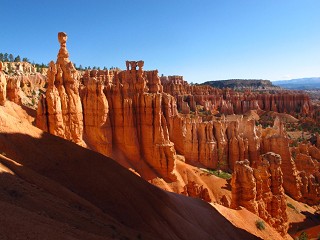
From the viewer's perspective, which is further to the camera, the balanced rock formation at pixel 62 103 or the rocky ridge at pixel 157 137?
the rocky ridge at pixel 157 137

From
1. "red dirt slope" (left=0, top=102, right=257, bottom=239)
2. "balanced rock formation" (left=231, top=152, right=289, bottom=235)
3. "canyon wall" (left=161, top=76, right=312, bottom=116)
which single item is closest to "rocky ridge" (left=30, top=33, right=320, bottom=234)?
"balanced rock formation" (left=231, top=152, right=289, bottom=235)

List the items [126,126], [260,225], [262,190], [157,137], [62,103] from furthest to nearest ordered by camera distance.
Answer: [157,137] → [126,126] → [62,103] → [262,190] → [260,225]

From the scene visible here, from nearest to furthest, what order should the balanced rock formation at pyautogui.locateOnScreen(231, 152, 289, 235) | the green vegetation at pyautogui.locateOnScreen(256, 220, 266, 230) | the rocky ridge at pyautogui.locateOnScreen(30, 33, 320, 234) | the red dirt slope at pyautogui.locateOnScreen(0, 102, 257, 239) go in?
the red dirt slope at pyautogui.locateOnScreen(0, 102, 257, 239) → the green vegetation at pyautogui.locateOnScreen(256, 220, 266, 230) → the balanced rock formation at pyautogui.locateOnScreen(231, 152, 289, 235) → the rocky ridge at pyautogui.locateOnScreen(30, 33, 320, 234)

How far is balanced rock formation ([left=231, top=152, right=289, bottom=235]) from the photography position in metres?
27.0

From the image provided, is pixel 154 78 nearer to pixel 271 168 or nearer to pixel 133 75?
pixel 133 75

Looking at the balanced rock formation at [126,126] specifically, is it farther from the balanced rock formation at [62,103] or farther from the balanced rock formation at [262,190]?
the balanced rock formation at [262,190]

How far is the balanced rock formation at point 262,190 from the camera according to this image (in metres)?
27.0

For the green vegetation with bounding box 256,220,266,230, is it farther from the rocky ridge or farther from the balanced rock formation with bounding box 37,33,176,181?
the balanced rock formation with bounding box 37,33,176,181

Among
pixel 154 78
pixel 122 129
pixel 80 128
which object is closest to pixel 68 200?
pixel 80 128

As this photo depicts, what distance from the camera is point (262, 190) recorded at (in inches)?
1153

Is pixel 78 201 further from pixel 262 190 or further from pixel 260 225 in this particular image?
pixel 262 190

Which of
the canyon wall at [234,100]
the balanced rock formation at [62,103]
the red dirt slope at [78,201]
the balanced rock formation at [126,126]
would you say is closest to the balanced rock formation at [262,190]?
the red dirt slope at [78,201]

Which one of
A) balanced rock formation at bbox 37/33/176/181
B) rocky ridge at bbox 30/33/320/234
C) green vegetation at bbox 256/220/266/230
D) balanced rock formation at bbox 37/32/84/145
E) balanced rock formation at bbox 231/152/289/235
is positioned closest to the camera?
green vegetation at bbox 256/220/266/230

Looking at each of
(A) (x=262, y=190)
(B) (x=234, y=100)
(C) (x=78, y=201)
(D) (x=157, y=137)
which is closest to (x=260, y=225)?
(A) (x=262, y=190)
